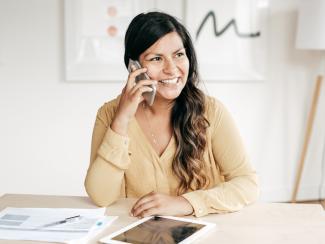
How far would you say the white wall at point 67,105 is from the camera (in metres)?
3.33

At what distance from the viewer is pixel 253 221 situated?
139cm

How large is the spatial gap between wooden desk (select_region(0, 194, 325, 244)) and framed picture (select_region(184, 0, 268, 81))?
7.08ft

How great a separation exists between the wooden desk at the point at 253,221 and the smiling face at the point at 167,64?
0.46 meters

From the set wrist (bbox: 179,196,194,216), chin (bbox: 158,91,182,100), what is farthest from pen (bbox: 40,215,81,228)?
chin (bbox: 158,91,182,100)

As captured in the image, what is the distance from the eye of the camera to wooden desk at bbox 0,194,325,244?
4.10 feet

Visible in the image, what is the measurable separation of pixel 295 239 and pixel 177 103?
2.77 feet

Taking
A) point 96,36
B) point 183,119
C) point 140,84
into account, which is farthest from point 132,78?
point 96,36

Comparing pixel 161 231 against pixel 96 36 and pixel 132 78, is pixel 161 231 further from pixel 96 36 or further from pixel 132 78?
pixel 96 36

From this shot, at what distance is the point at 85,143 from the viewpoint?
3.53 meters

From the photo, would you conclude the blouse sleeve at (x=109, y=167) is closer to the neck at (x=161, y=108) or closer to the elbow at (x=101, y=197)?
the elbow at (x=101, y=197)

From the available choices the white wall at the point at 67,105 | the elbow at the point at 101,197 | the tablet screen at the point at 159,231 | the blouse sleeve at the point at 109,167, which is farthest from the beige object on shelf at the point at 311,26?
the tablet screen at the point at 159,231

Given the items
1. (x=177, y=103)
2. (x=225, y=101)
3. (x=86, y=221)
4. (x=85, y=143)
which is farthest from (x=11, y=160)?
(x=86, y=221)

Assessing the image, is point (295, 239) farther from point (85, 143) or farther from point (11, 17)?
point (11, 17)

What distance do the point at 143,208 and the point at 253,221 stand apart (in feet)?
1.09
